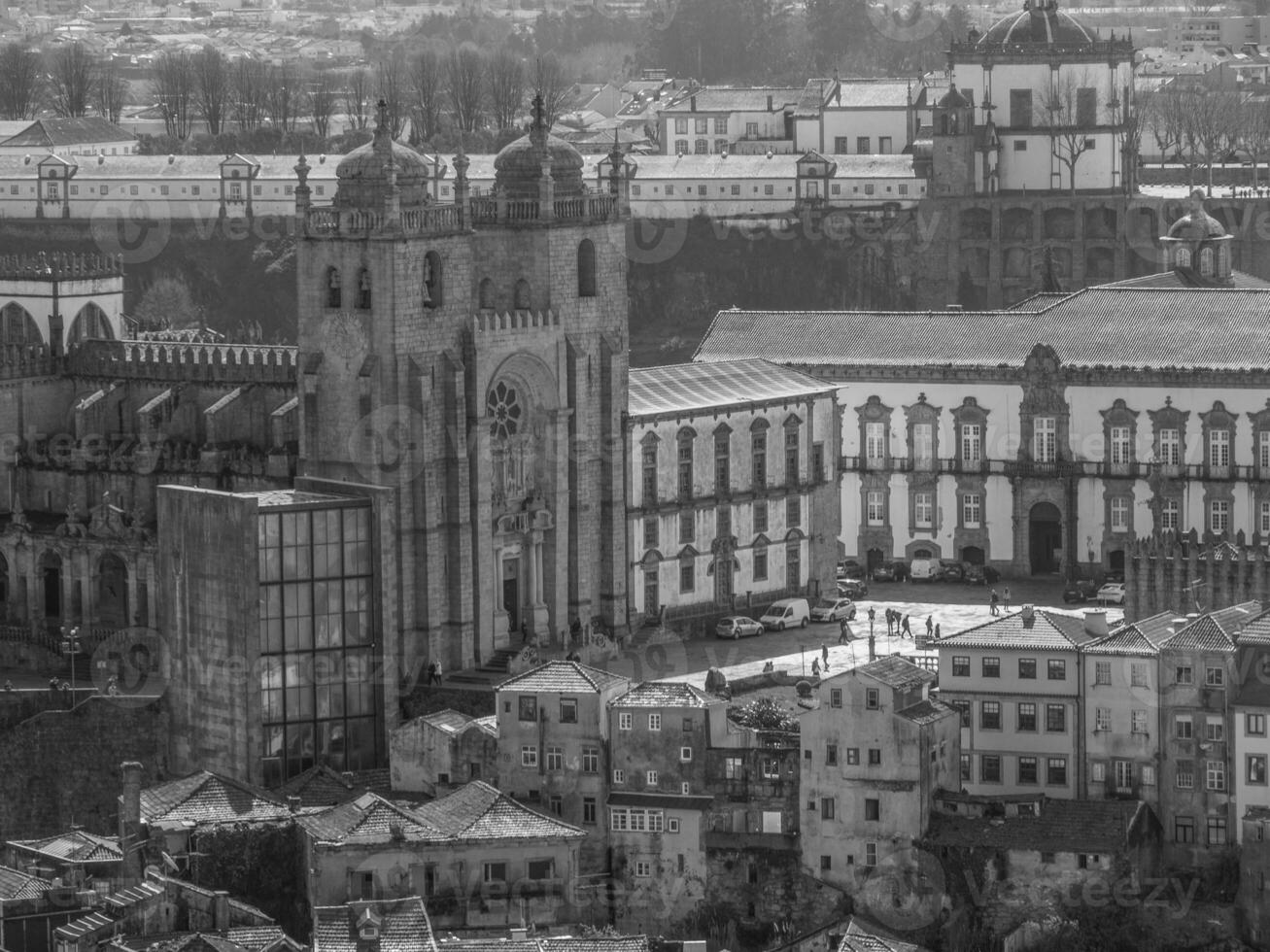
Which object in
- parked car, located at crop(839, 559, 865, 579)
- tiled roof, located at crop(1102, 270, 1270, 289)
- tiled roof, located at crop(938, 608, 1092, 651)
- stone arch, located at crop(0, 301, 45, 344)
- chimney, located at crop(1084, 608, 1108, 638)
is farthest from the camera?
tiled roof, located at crop(1102, 270, 1270, 289)

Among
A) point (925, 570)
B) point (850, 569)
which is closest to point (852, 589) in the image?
point (850, 569)

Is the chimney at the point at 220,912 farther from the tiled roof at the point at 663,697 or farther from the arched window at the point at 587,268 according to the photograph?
the arched window at the point at 587,268

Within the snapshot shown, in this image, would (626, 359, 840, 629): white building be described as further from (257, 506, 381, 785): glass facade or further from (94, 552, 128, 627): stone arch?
(94, 552, 128, 627): stone arch

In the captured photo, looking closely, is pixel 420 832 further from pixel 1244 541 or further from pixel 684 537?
pixel 1244 541

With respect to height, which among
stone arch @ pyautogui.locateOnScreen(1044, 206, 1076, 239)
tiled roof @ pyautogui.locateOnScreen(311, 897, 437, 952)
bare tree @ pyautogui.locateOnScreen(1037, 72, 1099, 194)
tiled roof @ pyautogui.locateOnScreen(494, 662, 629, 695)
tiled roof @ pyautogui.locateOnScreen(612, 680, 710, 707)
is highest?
bare tree @ pyautogui.locateOnScreen(1037, 72, 1099, 194)

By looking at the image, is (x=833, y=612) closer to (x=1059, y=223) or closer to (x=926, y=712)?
(x=926, y=712)

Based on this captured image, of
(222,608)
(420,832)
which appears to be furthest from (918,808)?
(222,608)

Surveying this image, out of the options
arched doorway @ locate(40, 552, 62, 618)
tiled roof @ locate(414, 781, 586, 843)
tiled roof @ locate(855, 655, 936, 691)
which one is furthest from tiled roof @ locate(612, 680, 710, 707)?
arched doorway @ locate(40, 552, 62, 618)
